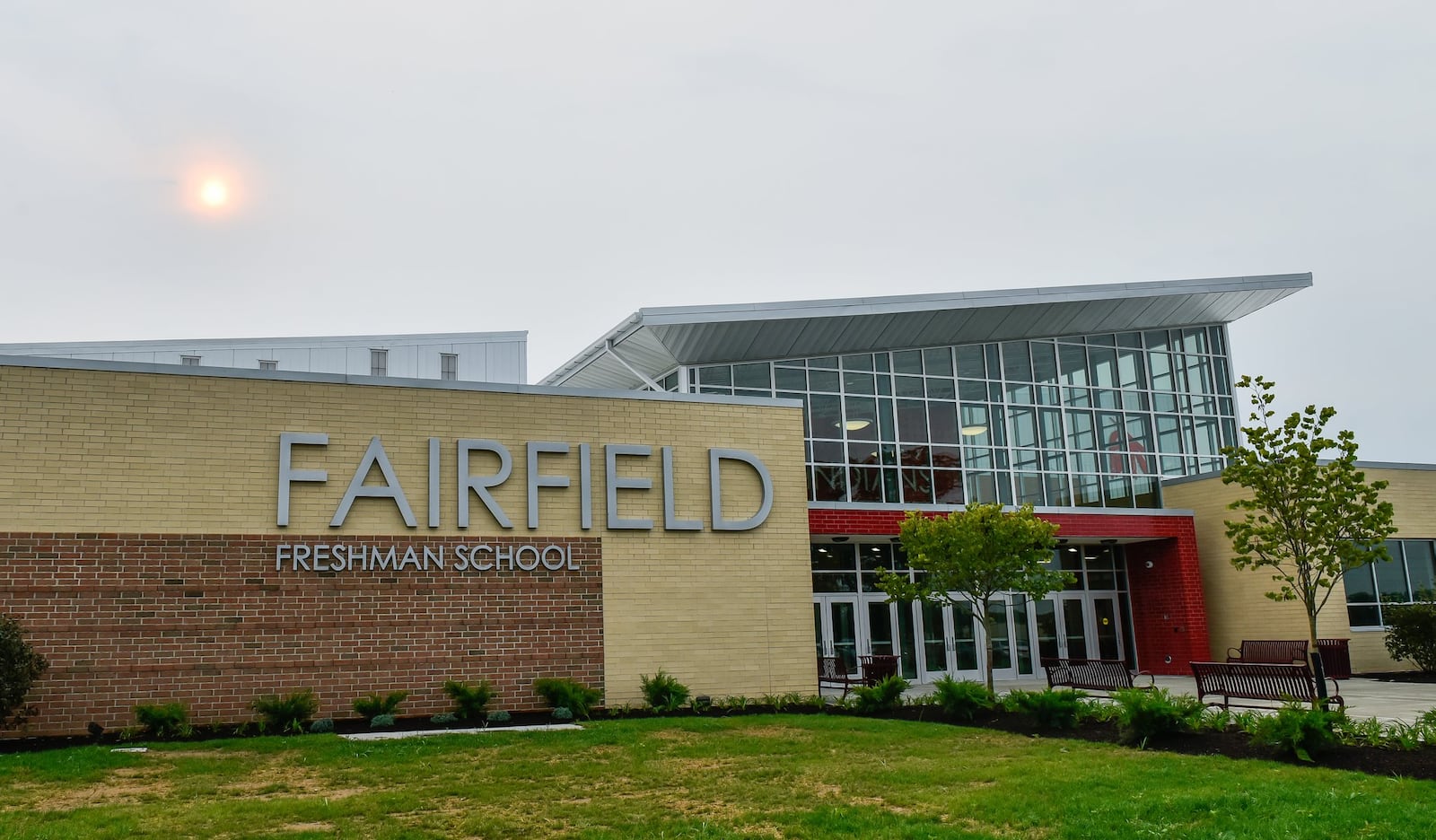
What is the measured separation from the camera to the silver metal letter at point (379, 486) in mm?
15984

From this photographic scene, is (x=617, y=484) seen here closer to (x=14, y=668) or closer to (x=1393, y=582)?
(x=14, y=668)

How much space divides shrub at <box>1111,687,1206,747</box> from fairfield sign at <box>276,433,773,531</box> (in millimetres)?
6995

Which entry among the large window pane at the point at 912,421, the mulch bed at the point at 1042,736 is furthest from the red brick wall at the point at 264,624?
the large window pane at the point at 912,421

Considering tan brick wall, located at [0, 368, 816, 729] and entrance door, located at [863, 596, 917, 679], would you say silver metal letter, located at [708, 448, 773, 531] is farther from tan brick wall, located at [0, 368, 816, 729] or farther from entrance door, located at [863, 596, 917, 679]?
entrance door, located at [863, 596, 917, 679]

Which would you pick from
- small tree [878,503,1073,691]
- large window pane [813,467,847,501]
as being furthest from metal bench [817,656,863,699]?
large window pane [813,467,847,501]

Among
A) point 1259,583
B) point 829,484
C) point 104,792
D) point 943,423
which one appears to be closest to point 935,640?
point 829,484

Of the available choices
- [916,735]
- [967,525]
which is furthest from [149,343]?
[916,735]

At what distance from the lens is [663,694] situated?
54.1 feet

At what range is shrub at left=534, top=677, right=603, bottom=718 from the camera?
1590 centimetres

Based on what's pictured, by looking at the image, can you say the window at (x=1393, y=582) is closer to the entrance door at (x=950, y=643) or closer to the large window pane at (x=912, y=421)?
the entrance door at (x=950, y=643)

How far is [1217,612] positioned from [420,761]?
70.4 feet

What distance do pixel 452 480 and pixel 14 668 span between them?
19.1 feet

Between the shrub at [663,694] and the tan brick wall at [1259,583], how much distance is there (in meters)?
15.1

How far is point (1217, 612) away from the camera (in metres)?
27.1
